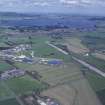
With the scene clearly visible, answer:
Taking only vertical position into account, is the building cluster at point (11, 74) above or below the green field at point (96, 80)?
above

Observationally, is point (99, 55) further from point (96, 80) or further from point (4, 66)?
→ point (4, 66)

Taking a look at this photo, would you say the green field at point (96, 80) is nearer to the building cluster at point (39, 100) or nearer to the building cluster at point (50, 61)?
the building cluster at point (39, 100)

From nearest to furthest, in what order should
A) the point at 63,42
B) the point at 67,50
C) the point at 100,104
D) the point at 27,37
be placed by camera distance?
the point at 100,104 → the point at 67,50 → the point at 63,42 → the point at 27,37

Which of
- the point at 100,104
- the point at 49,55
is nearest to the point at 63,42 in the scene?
the point at 49,55

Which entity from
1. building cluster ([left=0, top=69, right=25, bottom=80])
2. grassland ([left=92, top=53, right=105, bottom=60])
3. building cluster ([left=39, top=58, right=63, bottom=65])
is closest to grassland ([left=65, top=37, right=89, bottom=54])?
grassland ([left=92, top=53, right=105, bottom=60])

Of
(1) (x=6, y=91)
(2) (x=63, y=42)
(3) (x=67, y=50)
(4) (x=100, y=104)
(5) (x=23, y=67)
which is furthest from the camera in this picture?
(2) (x=63, y=42)

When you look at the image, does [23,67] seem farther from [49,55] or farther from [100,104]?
[100,104]

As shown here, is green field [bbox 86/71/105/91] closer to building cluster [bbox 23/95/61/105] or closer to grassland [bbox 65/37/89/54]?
building cluster [bbox 23/95/61/105]

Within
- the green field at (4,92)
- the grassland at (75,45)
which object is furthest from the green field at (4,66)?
the grassland at (75,45)

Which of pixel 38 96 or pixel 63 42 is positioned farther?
pixel 63 42
